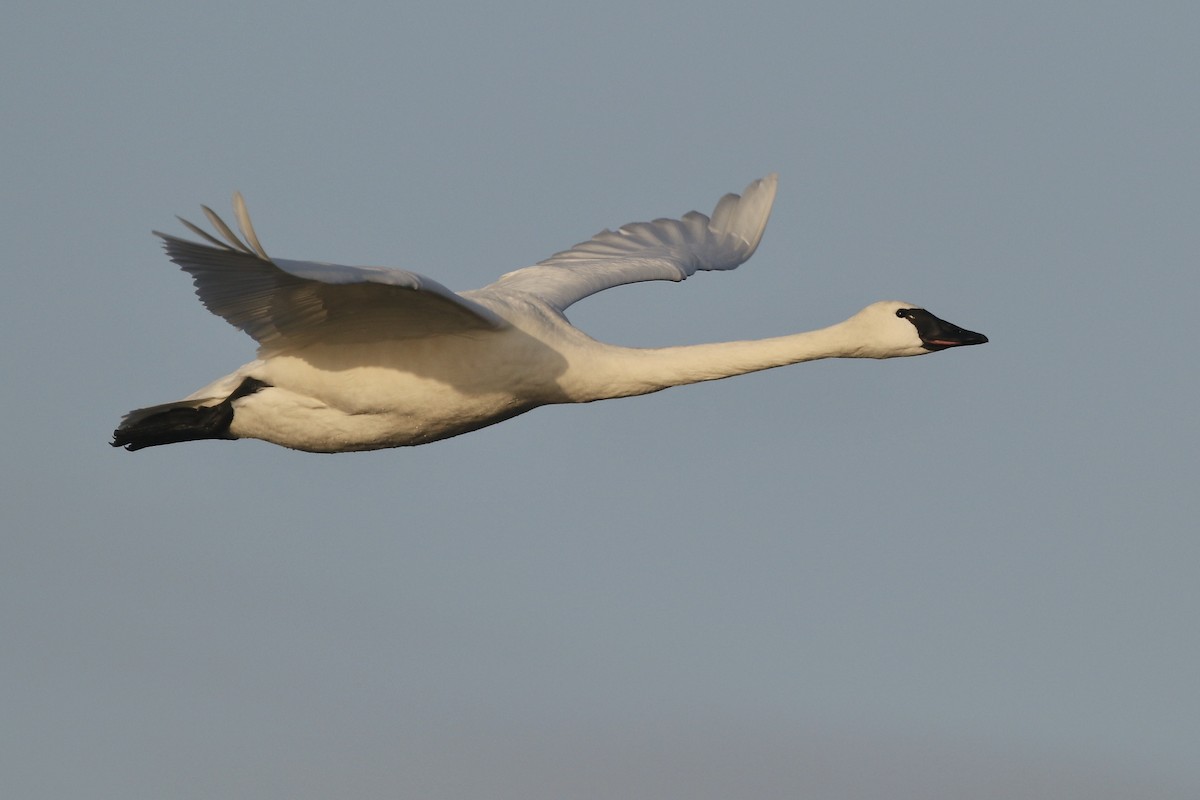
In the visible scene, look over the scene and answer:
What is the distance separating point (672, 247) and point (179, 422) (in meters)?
6.08

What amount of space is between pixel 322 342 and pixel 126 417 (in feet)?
8.19

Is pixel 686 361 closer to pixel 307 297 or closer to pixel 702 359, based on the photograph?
pixel 702 359

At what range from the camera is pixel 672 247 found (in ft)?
65.6

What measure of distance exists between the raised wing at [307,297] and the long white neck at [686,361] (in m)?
1.01

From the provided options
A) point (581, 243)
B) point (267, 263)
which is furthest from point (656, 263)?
point (267, 263)

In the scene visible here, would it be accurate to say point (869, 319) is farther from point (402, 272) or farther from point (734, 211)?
point (734, 211)

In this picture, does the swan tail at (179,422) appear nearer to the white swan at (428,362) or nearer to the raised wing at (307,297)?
the white swan at (428,362)

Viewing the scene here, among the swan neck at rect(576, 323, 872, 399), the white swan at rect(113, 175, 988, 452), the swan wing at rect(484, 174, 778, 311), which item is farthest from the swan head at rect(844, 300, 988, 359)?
the swan wing at rect(484, 174, 778, 311)

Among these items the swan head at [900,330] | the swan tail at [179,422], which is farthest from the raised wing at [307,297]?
the swan head at [900,330]

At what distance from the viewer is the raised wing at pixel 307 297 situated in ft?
40.0

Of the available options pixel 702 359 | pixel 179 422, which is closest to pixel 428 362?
pixel 702 359

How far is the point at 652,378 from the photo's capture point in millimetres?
14906

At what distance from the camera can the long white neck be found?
14883 mm

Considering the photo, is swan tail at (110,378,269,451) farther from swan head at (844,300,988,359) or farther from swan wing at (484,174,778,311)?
swan head at (844,300,988,359)
